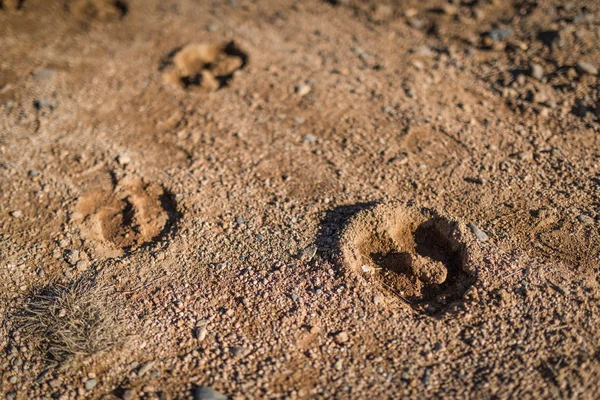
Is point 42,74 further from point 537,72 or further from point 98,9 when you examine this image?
point 537,72

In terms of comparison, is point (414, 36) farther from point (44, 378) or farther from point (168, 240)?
point (44, 378)

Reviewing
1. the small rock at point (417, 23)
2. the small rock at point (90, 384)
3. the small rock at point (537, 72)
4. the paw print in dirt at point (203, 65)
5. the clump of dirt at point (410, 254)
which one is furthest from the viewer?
the small rock at point (417, 23)

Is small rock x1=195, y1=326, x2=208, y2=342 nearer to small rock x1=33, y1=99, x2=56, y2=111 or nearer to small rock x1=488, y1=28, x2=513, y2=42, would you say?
small rock x1=33, y1=99, x2=56, y2=111

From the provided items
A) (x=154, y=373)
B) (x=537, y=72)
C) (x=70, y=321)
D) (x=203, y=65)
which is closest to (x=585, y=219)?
(x=537, y=72)

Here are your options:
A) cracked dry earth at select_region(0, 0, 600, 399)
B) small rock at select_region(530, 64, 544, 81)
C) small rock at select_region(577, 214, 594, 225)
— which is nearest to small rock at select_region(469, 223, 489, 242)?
cracked dry earth at select_region(0, 0, 600, 399)

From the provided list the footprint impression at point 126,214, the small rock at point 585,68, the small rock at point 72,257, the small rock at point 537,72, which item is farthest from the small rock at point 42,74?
the small rock at point 585,68

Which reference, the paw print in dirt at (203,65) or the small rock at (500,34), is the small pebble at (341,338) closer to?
the paw print in dirt at (203,65)
